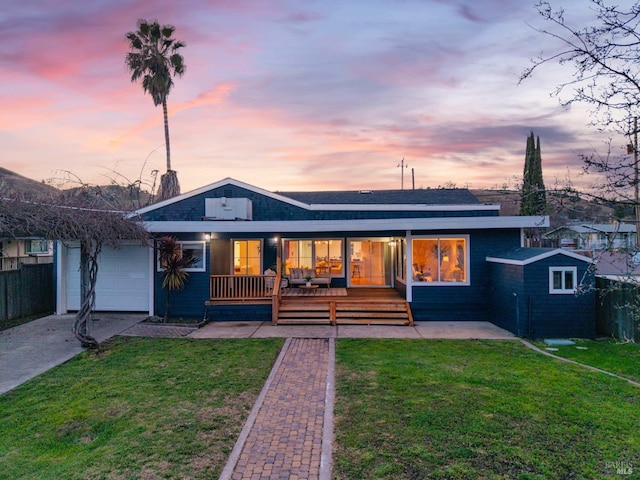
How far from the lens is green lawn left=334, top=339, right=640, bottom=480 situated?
385cm

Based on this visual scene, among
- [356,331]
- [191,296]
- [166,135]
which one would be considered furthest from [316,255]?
[166,135]

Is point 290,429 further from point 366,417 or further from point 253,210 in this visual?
point 253,210

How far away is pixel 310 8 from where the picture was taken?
1073 cm

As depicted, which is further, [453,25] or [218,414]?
[453,25]

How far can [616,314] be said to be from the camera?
30.6 ft

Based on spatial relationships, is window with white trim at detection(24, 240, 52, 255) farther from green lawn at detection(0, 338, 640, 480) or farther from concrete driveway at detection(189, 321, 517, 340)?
green lawn at detection(0, 338, 640, 480)

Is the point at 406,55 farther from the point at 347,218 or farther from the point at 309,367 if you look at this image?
the point at 309,367

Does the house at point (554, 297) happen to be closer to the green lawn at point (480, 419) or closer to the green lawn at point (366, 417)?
the green lawn at point (366, 417)

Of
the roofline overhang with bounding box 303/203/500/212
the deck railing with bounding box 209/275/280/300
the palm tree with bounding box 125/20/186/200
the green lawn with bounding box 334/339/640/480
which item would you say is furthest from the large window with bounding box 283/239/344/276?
the palm tree with bounding box 125/20/186/200

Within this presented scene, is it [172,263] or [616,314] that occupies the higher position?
[172,263]

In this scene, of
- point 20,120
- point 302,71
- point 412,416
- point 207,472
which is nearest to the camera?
point 207,472

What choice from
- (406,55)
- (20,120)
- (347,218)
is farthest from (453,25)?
(20,120)

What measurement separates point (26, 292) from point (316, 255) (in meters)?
9.89

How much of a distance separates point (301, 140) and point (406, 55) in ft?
26.6
